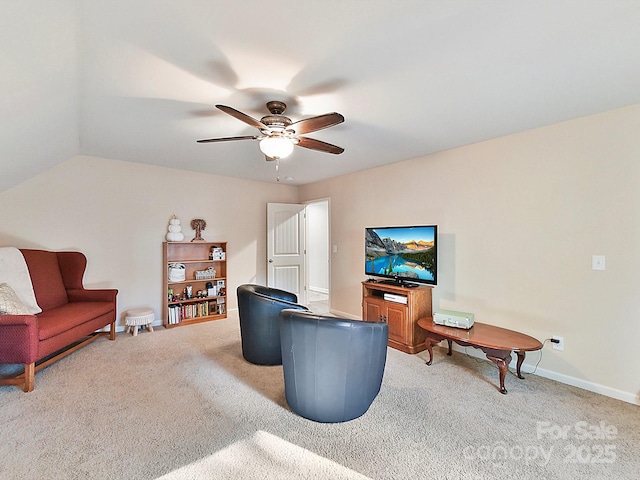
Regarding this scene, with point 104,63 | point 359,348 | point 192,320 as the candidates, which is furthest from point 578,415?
point 192,320

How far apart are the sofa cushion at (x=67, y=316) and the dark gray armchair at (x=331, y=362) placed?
2.22 m

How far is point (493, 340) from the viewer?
8.48ft

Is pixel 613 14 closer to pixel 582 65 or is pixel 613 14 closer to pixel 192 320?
pixel 582 65

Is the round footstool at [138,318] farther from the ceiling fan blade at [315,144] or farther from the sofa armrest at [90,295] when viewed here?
the ceiling fan blade at [315,144]

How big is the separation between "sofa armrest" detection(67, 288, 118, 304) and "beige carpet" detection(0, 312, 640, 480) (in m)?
0.90

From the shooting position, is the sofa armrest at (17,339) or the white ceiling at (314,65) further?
the sofa armrest at (17,339)

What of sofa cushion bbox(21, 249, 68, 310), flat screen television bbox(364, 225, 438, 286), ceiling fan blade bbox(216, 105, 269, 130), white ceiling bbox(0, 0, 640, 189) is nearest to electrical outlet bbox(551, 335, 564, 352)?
flat screen television bbox(364, 225, 438, 286)

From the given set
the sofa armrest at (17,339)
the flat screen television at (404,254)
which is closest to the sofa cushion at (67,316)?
the sofa armrest at (17,339)

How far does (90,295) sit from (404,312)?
148 inches

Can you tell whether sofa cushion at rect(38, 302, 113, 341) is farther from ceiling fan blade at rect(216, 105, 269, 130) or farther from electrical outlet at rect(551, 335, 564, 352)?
electrical outlet at rect(551, 335, 564, 352)

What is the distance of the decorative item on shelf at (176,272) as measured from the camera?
446cm

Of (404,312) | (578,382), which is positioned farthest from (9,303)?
(578,382)

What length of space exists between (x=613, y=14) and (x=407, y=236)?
245cm

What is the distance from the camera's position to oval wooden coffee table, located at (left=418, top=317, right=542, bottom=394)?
8.09ft
